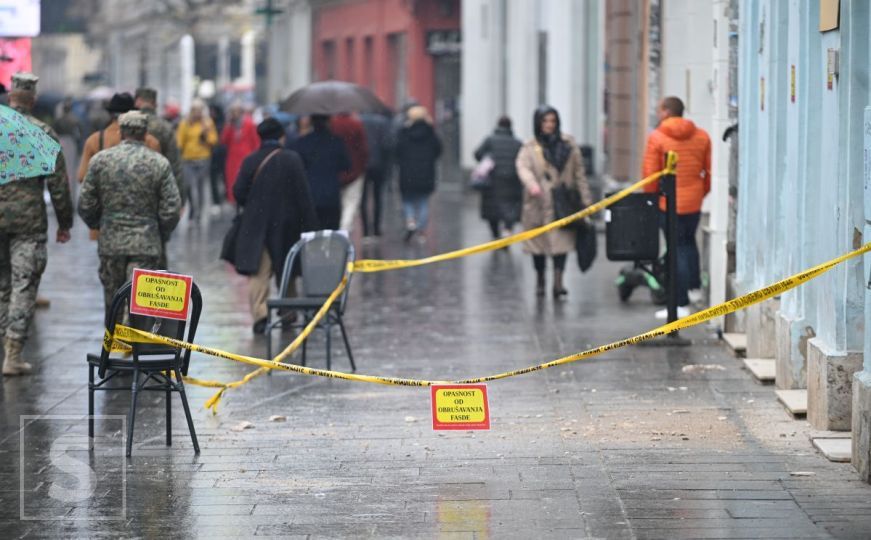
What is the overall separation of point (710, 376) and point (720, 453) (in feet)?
8.21

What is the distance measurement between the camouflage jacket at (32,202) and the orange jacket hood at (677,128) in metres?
4.80

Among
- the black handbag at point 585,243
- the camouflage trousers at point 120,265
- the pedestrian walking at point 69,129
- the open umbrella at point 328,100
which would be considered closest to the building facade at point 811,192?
the black handbag at point 585,243

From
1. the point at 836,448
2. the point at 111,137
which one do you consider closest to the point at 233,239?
the point at 111,137

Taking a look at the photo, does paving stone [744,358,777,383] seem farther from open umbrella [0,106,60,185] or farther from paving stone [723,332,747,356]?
open umbrella [0,106,60,185]

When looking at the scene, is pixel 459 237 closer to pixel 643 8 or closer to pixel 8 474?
pixel 643 8

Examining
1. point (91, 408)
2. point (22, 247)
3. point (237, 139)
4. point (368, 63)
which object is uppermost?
point (368, 63)

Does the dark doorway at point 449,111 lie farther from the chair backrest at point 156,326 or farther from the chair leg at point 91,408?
the chair leg at point 91,408

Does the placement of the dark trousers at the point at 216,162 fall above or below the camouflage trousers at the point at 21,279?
above

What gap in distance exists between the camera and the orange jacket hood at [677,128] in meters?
13.9

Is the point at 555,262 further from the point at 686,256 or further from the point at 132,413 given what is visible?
the point at 132,413

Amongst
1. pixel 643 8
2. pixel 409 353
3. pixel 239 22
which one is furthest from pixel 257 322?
pixel 239 22

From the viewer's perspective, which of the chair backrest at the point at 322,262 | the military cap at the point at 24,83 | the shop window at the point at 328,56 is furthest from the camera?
the shop window at the point at 328,56

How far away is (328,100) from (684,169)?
15.4ft

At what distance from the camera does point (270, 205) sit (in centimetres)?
1341
